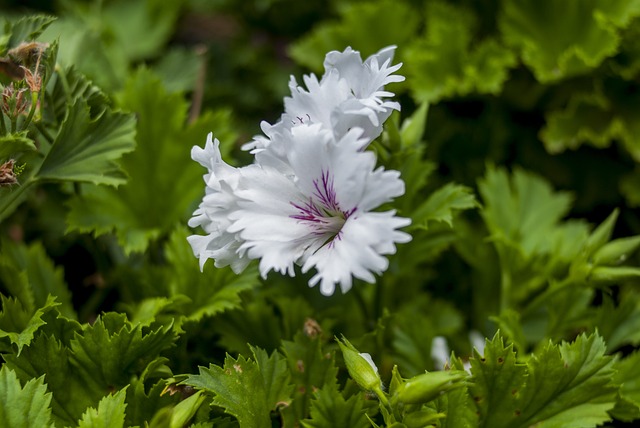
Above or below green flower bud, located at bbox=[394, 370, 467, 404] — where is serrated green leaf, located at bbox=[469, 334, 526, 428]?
below

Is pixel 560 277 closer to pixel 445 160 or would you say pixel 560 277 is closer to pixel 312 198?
pixel 445 160

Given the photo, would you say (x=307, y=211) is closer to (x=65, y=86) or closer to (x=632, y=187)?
(x=65, y=86)

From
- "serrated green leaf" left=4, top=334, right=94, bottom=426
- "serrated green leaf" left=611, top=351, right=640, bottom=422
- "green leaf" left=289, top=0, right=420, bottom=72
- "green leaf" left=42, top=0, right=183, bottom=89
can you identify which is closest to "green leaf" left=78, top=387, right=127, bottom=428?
"serrated green leaf" left=4, top=334, right=94, bottom=426

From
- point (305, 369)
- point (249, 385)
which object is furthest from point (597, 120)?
point (249, 385)

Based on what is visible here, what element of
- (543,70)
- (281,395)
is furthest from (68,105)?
(543,70)

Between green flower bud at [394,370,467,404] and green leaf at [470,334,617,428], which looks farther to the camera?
green leaf at [470,334,617,428]

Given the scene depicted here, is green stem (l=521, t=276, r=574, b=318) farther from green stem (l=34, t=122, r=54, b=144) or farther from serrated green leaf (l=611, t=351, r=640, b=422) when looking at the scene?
green stem (l=34, t=122, r=54, b=144)

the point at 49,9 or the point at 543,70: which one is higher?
the point at 543,70

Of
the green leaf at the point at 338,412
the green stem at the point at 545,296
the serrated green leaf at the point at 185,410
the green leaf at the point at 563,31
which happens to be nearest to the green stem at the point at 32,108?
the serrated green leaf at the point at 185,410
